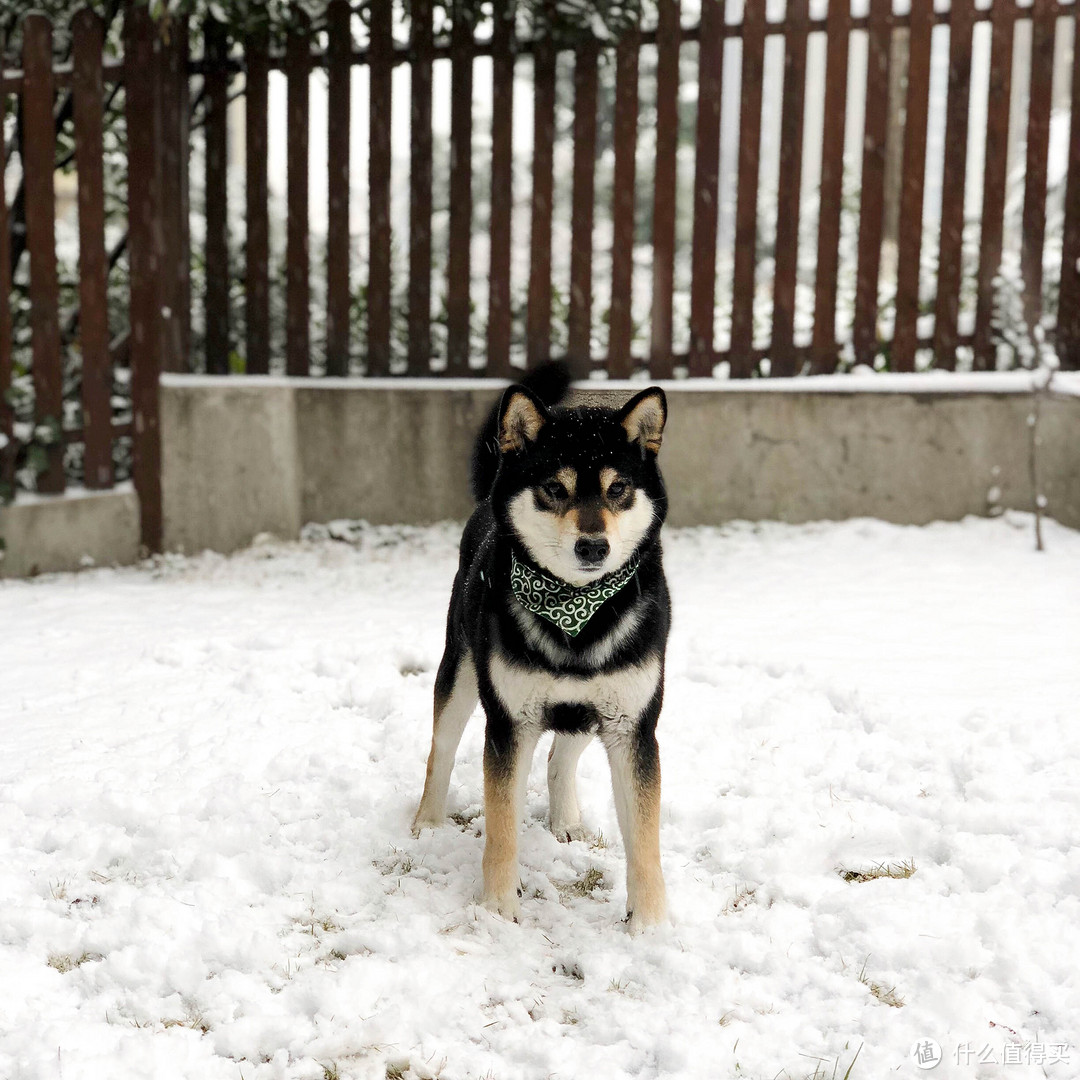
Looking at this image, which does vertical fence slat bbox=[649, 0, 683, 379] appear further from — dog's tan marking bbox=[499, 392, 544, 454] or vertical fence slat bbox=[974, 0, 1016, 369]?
dog's tan marking bbox=[499, 392, 544, 454]

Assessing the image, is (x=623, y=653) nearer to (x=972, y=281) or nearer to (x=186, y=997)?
(x=186, y=997)

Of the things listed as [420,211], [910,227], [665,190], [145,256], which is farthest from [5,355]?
[910,227]

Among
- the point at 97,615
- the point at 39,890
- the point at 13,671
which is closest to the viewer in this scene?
A: the point at 39,890

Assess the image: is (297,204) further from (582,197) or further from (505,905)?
(505,905)

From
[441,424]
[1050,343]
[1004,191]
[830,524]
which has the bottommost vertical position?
[830,524]

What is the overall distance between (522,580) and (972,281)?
19.3 ft

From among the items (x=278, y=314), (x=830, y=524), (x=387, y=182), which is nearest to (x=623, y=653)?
(x=830, y=524)

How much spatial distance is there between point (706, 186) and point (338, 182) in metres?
2.32

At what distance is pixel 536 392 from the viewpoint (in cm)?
320

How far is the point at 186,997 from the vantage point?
2580 millimetres

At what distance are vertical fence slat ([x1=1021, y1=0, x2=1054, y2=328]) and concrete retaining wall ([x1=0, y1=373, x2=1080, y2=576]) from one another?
64 cm

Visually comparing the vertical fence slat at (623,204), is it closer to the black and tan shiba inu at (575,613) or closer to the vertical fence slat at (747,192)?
the vertical fence slat at (747,192)

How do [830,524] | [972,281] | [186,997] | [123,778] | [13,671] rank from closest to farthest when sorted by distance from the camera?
[186,997] < [123,778] < [13,671] < [830,524] < [972,281]

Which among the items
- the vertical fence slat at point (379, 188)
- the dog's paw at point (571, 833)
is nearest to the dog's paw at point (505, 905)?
the dog's paw at point (571, 833)
